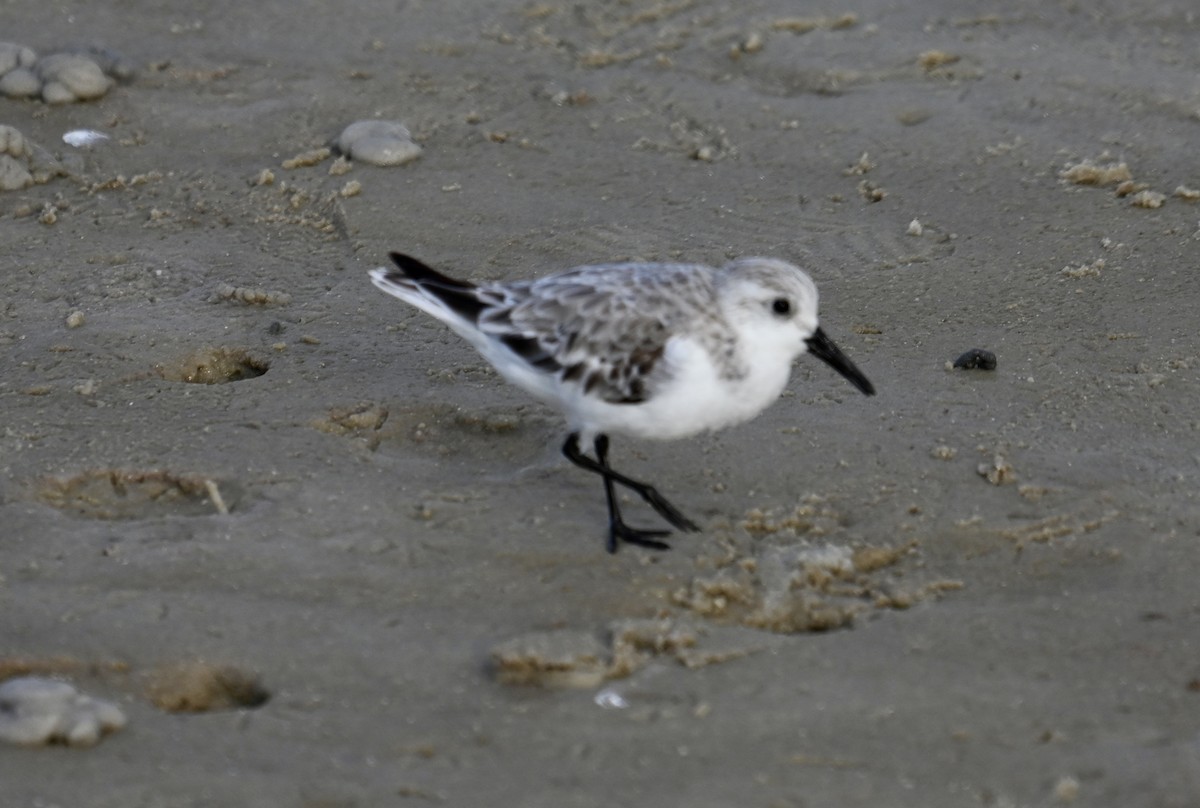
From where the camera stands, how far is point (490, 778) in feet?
12.5

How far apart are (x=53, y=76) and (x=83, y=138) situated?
0.56 m

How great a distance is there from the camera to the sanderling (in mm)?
4773

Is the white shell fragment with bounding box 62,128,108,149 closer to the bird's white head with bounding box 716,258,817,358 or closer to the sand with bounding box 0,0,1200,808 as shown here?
the sand with bounding box 0,0,1200,808

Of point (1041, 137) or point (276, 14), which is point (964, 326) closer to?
point (1041, 137)

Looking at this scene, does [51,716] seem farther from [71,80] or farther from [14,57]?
[14,57]

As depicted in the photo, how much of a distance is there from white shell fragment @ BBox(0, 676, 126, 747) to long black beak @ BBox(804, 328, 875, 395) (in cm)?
244

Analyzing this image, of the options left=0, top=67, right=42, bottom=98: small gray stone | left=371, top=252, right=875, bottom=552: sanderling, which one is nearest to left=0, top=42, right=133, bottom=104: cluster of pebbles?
left=0, top=67, right=42, bottom=98: small gray stone

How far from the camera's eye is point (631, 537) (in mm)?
4871

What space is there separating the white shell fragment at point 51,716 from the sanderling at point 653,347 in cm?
167

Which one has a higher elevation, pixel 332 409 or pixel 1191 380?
pixel 1191 380

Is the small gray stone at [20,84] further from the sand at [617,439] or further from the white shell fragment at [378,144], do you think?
the white shell fragment at [378,144]

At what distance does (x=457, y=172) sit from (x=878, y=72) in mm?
2435

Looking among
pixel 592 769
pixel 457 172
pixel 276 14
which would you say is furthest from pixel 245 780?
pixel 276 14

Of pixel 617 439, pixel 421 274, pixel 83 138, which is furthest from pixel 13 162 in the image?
pixel 617 439
